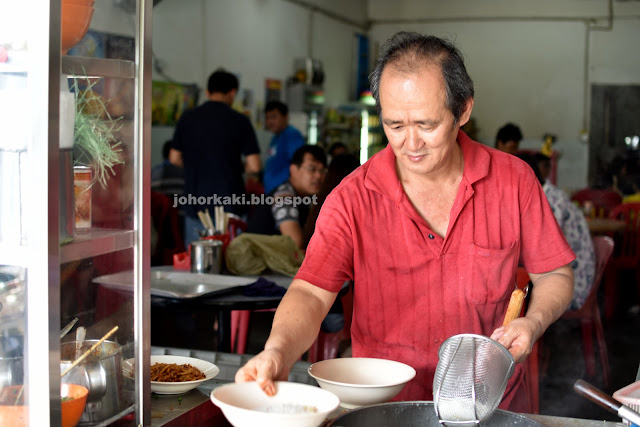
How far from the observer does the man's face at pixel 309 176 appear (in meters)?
4.49

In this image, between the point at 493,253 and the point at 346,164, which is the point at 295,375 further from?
the point at 346,164

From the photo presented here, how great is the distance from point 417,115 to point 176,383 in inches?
Result: 32.1

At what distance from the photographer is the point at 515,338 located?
160cm

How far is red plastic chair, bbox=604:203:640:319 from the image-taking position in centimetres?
640

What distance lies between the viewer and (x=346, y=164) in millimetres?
3670

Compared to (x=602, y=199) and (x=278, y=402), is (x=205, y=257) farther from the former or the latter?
(x=602, y=199)

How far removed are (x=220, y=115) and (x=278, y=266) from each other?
2.05 meters

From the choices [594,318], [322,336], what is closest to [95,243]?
[322,336]

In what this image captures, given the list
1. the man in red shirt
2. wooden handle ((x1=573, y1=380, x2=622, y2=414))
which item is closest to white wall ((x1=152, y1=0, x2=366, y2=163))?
the man in red shirt

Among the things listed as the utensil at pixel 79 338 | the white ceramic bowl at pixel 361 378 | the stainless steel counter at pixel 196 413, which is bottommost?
the stainless steel counter at pixel 196 413

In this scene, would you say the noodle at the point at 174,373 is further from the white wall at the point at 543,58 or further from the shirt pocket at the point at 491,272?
the white wall at the point at 543,58

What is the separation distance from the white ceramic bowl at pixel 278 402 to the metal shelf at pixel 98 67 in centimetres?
63

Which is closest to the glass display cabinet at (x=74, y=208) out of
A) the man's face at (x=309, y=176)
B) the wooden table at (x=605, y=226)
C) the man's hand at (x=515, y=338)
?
the man's hand at (x=515, y=338)

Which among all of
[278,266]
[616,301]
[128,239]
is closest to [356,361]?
[128,239]
